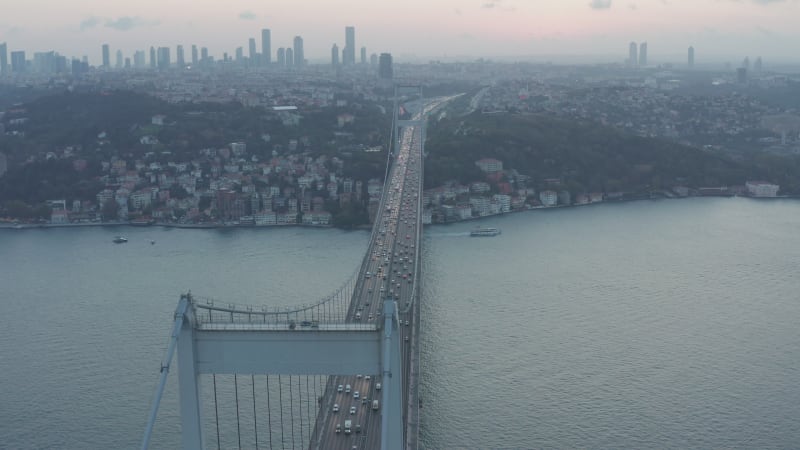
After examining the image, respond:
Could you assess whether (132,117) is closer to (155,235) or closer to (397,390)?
(155,235)

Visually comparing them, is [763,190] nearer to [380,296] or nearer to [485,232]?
[485,232]

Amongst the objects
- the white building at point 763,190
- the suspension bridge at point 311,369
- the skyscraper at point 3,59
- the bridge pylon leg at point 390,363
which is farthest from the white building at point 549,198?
the skyscraper at point 3,59

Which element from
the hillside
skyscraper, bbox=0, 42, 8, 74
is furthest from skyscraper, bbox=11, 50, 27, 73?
the hillside

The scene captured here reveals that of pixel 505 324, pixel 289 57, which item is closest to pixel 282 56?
pixel 289 57

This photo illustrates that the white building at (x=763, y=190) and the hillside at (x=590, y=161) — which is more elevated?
the hillside at (x=590, y=161)

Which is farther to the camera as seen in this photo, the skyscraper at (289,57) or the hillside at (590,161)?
the skyscraper at (289,57)

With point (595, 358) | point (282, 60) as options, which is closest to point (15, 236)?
point (595, 358)

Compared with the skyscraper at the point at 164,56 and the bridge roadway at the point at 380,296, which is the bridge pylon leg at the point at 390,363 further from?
the skyscraper at the point at 164,56

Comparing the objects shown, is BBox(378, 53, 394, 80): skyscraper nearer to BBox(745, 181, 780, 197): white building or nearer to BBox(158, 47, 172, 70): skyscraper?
BBox(158, 47, 172, 70): skyscraper
